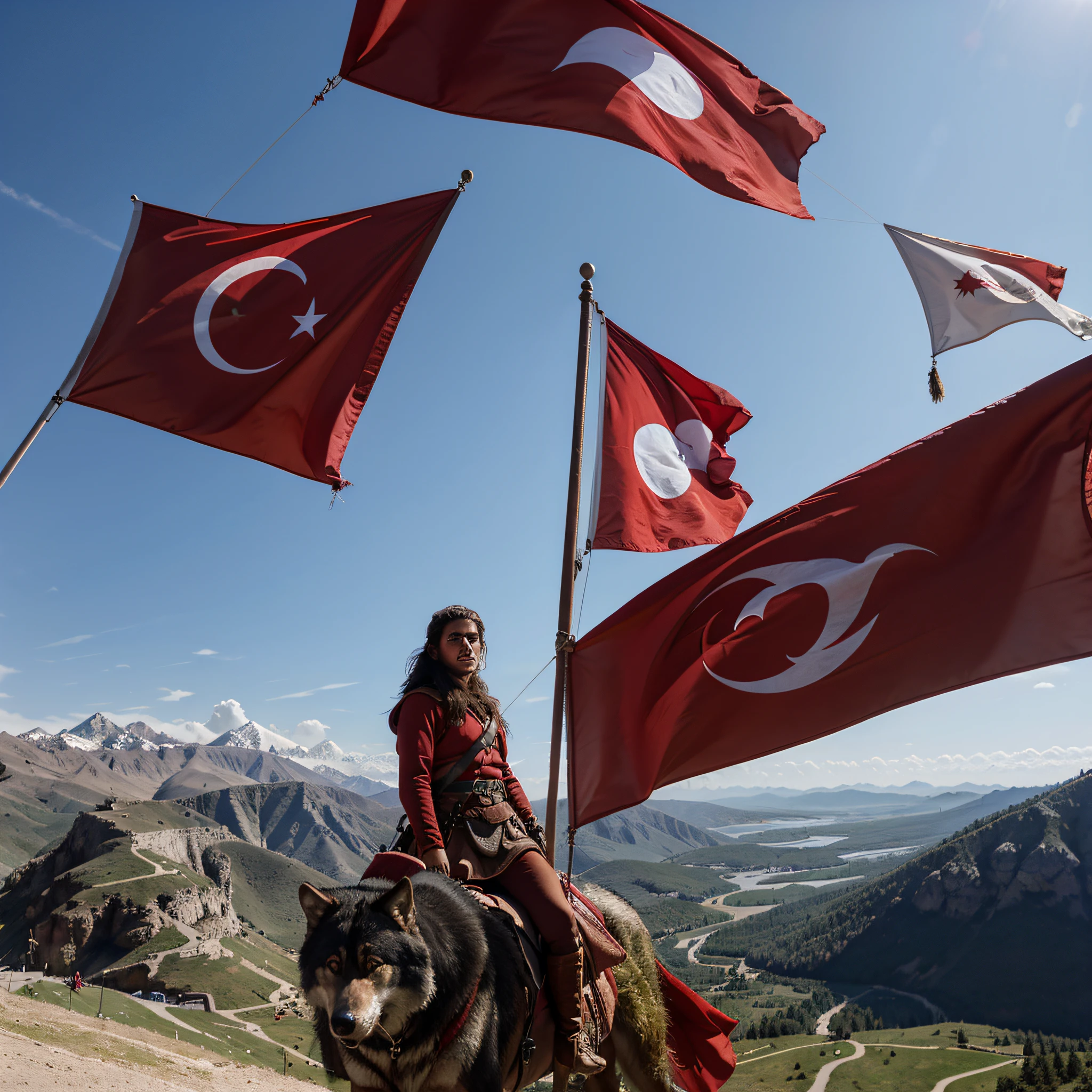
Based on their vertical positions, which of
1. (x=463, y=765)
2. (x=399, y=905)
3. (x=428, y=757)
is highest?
(x=428, y=757)

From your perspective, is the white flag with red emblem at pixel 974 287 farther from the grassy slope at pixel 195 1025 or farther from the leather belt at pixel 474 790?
the grassy slope at pixel 195 1025

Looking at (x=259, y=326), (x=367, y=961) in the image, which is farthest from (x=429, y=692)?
(x=259, y=326)

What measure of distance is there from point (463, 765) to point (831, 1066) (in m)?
179

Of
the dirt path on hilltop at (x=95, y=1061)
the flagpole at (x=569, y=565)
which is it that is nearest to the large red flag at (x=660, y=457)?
the flagpole at (x=569, y=565)

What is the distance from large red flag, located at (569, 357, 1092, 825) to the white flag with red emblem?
3.65 metres

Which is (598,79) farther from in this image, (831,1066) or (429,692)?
(831,1066)

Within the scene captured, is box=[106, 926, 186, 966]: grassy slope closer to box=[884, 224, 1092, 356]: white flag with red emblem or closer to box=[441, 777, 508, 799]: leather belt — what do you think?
box=[441, 777, 508, 799]: leather belt

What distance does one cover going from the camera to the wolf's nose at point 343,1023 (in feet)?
14.3

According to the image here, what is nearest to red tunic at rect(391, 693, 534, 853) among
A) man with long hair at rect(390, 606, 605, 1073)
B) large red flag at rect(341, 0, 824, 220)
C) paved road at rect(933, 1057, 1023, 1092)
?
man with long hair at rect(390, 606, 605, 1073)

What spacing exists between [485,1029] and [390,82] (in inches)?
377

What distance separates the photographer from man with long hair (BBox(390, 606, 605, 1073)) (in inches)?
250

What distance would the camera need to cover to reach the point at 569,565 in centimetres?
885

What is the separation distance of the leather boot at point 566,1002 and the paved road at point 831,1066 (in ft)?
539

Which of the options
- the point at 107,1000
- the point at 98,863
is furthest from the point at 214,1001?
the point at 98,863
